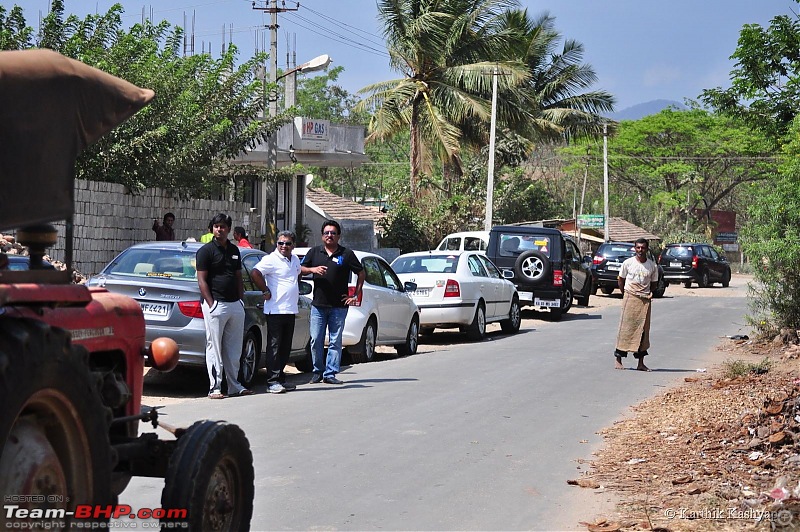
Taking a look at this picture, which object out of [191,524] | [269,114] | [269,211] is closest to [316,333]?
[191,524]

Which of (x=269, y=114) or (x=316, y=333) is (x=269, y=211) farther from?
(x=316, y=333)

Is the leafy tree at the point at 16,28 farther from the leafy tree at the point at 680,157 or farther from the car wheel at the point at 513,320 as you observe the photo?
the leafy tree at the point at 680,157

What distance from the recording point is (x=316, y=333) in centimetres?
1345

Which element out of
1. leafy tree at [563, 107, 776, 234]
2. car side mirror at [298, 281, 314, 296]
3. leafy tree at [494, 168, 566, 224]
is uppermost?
leafy tree at [563, 107, 776, 234]

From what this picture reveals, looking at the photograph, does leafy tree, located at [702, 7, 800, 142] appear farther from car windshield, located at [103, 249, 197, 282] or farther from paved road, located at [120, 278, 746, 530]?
car windshield, located at [103, 249, 197, 282]

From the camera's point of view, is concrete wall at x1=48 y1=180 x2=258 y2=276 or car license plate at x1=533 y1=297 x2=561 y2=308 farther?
car license plate at x1=533 y1=297 x2=561 y2=308

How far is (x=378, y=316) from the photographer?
1623 cm

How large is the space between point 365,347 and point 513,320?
7026 millimetres

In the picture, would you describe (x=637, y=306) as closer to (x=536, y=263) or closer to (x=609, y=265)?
(x=536, y=263)

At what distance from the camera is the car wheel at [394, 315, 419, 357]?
17.5m

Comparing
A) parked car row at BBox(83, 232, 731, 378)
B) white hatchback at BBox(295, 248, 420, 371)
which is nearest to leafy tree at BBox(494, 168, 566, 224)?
parked car row at BBox(83, 232, 731, 378)

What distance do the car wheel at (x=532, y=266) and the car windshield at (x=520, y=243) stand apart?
23.0 inches

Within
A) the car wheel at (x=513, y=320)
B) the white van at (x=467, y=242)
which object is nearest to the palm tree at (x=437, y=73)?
the white van at (x=467, y=242)

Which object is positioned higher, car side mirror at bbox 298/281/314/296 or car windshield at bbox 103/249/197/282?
car windshield at bbox 103/249/197/282
